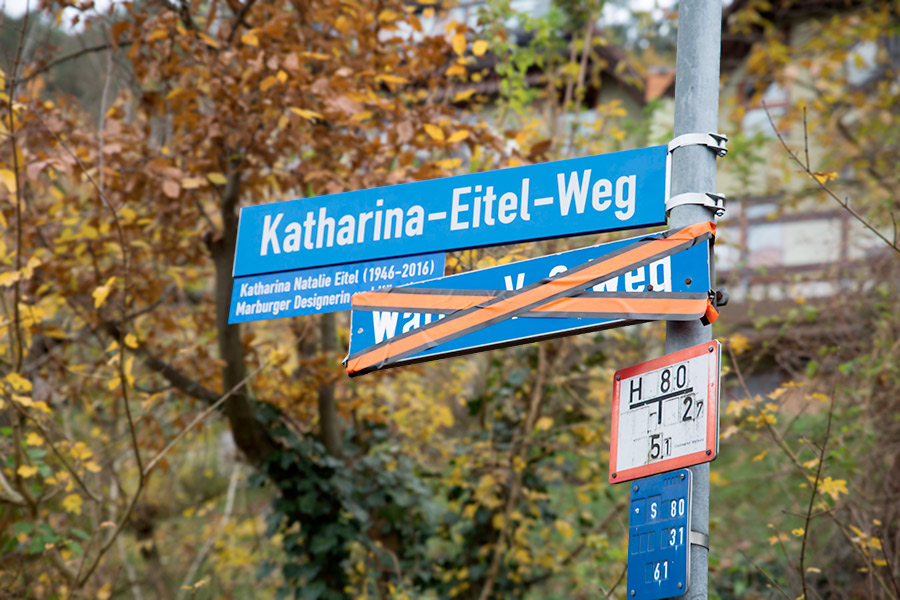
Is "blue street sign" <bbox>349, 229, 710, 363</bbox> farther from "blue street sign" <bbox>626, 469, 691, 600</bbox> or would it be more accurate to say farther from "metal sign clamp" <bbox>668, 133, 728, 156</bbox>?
"blue street sign" <bbox>626, 469, 691, 600</bbox>

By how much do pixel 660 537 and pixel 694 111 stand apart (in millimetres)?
1532

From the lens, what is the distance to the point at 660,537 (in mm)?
2832

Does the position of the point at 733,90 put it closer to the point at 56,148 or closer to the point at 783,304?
the point at 783,304

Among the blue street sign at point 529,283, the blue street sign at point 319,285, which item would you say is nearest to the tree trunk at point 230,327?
the blue street sign at point 319,285

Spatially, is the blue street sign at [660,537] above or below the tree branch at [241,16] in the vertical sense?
below

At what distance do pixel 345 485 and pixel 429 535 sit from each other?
1.50m

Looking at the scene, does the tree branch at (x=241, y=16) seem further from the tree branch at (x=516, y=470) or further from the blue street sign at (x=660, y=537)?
the blue street sign at (x=660, y=537)

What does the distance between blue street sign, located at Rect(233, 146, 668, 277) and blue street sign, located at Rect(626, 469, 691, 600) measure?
97cm

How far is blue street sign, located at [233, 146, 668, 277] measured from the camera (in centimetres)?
332

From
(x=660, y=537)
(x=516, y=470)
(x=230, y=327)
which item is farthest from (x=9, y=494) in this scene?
(x=660, y=537)

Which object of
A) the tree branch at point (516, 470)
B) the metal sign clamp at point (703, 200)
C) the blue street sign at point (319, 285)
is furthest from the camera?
the tree branch at point (516, 470)

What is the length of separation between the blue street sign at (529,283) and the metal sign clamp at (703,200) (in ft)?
0.63

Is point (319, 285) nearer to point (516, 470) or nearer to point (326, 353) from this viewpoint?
point (326, 353)

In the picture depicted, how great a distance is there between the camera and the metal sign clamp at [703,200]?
310 centimetres
